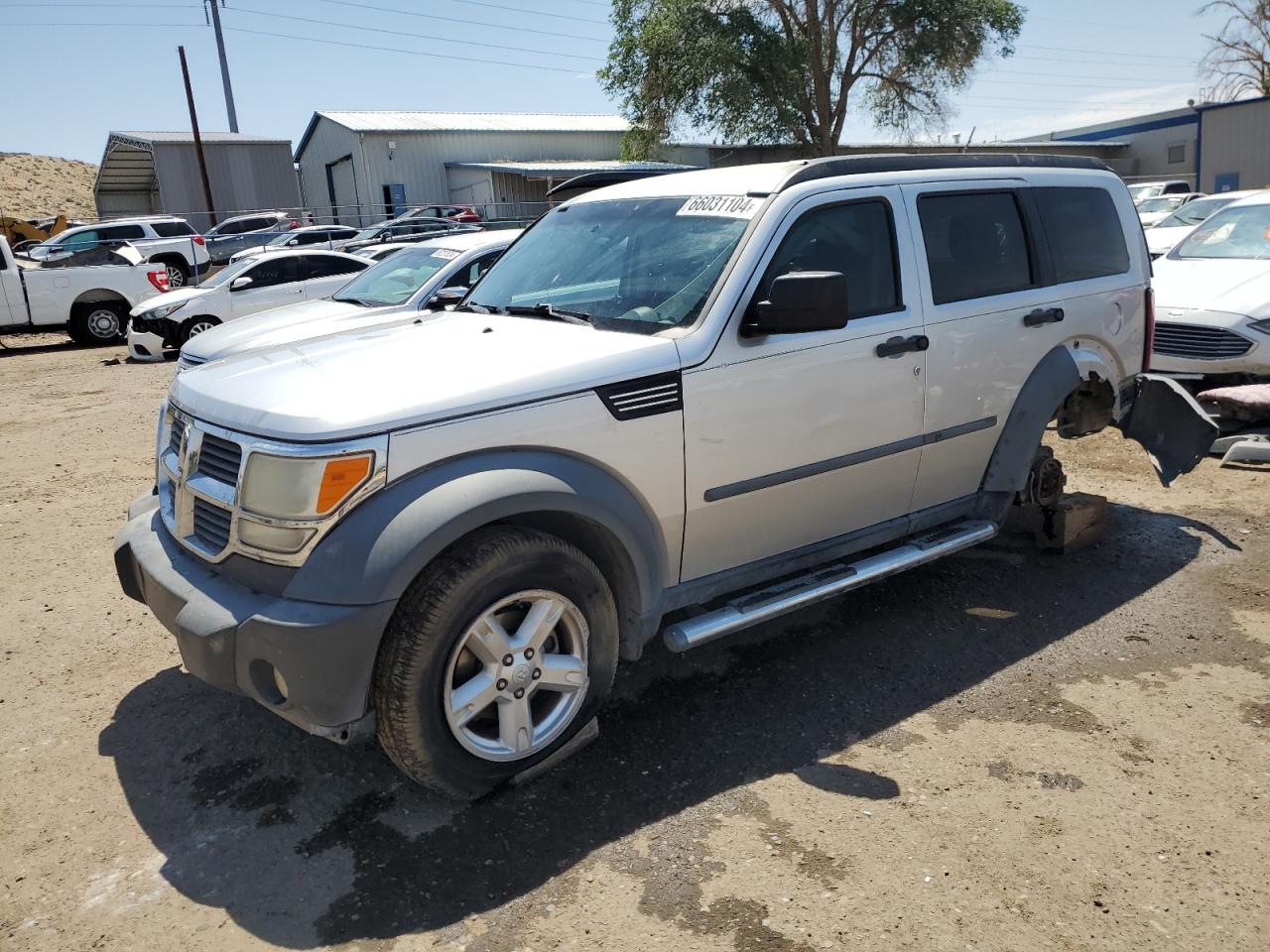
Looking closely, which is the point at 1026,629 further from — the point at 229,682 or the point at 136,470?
the point at 136,470

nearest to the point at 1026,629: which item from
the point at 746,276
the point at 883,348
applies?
the point at 883,348

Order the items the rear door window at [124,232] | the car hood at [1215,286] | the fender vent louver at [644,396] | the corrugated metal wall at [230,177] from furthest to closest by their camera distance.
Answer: the corrugated metal wall at [230,177] → the rear door window at [124,232] → the car hood at [1215,286] → the fender vent louver at [644,396]

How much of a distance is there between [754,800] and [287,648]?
60.7 inches

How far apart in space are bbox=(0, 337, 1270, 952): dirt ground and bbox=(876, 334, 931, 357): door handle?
128 cm

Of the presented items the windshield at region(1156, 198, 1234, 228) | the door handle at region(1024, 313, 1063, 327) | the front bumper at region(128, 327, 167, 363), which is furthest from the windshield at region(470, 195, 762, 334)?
the windshield at region(1156, 198, 1234, 228)

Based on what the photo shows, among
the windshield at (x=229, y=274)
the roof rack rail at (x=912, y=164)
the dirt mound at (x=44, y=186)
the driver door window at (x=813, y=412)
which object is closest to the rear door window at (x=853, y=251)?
the driver door window at (x=813, y=412)

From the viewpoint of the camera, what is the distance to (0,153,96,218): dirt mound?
184ft

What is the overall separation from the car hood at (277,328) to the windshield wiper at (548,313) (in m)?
4.23

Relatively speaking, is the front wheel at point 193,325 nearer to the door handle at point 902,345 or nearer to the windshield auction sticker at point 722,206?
the windshield auction sticker at point 722,206

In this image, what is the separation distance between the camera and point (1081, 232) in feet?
16.0

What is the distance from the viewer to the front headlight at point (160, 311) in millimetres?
13844

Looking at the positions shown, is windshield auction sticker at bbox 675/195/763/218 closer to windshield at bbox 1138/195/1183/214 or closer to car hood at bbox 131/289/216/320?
car hood at bbox 131/289/216/320

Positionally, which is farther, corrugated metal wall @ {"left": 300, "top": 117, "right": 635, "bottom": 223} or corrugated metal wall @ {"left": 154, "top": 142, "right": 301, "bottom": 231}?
corrugated metal wall @ {"left": 154, "top": 142, "right": 301, "bottom": 231}

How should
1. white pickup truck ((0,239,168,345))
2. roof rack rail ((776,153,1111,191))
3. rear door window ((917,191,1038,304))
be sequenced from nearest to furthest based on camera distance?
1. roof rack rail ((776,153,1111,191))
2. rear door window ((917,191,1038,304))
3. white pickup truck ((0,239,168,345))
